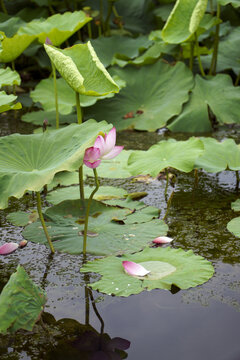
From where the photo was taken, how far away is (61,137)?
4.82 ft

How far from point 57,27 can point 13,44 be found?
1.21 feet

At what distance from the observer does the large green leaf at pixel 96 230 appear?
148cm

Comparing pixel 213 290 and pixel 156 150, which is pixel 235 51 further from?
pixel 213 290

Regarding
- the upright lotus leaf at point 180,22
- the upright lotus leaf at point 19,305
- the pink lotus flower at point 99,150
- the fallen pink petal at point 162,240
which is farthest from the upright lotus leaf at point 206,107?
the upright lotus leaf at point 19,305

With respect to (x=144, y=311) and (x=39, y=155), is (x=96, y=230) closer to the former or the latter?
(x=39, y=155)

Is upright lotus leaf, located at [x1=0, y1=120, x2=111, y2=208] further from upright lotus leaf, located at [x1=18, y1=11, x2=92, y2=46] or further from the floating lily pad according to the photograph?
upright lotus leaf, located at [x1=18, y1=11, x2=92, y2=46]

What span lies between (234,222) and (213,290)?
0.39m

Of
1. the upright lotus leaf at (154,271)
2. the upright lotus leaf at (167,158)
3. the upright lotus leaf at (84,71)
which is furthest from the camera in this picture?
the upright lotus leaf at (167,158)

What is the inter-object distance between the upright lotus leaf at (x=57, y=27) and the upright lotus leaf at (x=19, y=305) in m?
1.52

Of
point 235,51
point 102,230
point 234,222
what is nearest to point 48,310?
point 102,230

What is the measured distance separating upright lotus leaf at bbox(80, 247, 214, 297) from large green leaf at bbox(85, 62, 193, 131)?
142 centimetres

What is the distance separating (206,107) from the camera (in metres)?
2.71

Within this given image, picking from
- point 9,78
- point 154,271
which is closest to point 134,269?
point 154,271

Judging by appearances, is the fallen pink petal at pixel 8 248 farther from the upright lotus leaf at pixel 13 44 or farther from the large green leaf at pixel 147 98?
the large green leaf at pixel 147 98
